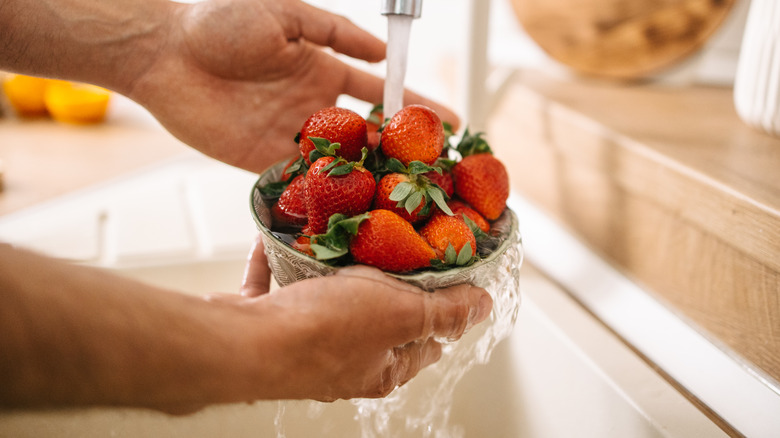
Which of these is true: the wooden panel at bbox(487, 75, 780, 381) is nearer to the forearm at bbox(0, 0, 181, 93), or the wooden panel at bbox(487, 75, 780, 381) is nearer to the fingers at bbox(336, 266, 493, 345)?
the fingers at bbox(336, 266, 493, 345)

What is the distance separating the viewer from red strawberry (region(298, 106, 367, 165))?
0.58 meters

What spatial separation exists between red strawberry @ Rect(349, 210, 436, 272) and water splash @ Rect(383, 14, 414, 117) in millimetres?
198

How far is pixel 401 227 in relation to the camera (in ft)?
1.65

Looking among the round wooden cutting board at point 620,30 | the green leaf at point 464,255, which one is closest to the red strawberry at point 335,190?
the green leaf at point 464,255

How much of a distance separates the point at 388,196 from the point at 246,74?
0.42m

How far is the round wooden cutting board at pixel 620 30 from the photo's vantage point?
0.97 m

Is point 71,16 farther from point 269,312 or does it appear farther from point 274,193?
point 269,312

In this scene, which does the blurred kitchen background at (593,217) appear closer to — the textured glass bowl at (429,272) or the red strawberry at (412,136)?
the textured glass bowl at (429,272)

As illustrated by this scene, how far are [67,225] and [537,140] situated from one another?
2.86 feet

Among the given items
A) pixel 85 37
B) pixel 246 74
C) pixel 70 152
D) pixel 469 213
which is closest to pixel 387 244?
pixel 469 213

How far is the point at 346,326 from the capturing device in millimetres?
473

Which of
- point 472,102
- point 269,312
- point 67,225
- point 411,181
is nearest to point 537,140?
point 472,102

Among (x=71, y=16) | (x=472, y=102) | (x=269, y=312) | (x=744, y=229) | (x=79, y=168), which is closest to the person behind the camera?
(x=269, y=312)

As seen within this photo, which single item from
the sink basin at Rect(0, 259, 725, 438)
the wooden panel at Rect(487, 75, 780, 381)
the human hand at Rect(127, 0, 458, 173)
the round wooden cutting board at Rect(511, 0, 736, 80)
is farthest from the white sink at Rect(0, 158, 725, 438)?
the round wooden cutting board at Rect(511, 0, 736, 80)
